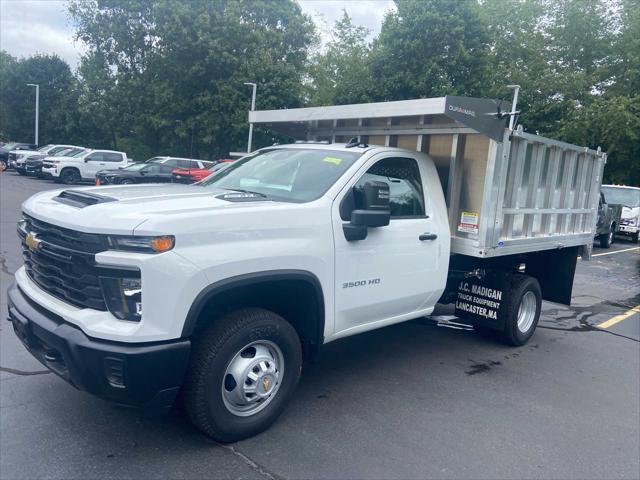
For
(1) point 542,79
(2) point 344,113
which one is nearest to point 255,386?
(2) point 344,113

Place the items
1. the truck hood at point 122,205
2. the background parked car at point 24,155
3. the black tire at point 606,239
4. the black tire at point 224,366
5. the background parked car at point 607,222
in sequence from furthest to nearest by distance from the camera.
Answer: the background parked car at point 24,155 → the black tire at point 606,239 → the background parked car at point 607,222 → the black tire at point 224,366 → the truck hood at point 122,205

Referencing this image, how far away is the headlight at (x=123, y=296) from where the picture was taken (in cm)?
307

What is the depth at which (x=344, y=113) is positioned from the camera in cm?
561

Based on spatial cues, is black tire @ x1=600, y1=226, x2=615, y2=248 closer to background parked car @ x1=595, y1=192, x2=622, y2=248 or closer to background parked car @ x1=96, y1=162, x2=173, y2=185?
background parked car @ x1=595, y1=192, x2=622, y2=248

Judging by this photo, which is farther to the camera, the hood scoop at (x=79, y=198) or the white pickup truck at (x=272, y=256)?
the hood scoop at (x=79, y=198)

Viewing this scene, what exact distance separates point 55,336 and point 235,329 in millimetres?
1027

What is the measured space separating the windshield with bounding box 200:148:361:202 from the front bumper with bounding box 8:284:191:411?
1.52 meters

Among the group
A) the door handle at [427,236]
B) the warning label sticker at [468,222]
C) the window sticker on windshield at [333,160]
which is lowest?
the door handle at [427,236]

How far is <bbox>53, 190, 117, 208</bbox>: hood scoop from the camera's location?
354 cm

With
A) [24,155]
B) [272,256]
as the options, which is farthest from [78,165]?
[272,256]

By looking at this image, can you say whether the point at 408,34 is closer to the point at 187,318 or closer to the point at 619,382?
the point at 619,382

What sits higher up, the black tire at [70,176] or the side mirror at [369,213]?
the side mirror at [369,213]

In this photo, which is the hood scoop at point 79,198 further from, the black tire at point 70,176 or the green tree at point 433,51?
the black tire at point 70,176

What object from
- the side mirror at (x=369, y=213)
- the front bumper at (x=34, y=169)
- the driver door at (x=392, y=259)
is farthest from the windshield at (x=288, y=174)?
the front bumper at (x=34, y=169)
